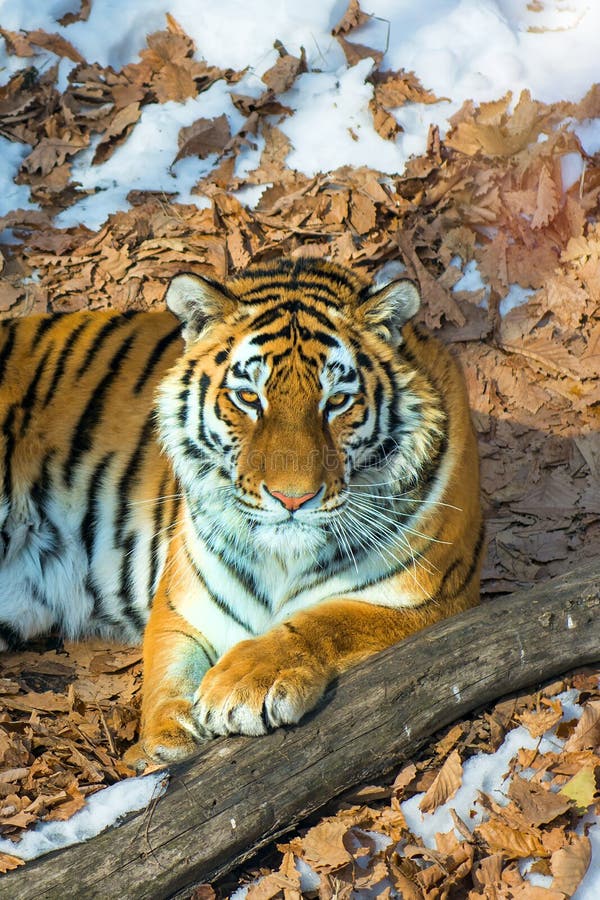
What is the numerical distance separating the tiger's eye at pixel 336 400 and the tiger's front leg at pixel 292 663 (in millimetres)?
643

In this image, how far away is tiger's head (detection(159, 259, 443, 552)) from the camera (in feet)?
10.3

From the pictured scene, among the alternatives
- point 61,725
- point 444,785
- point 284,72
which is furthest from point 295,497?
point 284,72

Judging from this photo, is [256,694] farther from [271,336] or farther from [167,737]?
[271,336]

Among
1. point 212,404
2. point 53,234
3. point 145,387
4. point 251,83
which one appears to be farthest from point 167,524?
point 251,83

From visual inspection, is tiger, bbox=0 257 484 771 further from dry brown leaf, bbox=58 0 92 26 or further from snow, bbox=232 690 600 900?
dry brown leaf, bbox=58 0 92 26

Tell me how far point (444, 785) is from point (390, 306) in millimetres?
1484

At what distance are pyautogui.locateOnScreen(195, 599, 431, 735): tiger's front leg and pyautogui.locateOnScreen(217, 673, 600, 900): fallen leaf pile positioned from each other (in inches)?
13.8

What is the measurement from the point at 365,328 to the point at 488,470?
5.84 ft

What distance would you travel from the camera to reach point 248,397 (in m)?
3.29

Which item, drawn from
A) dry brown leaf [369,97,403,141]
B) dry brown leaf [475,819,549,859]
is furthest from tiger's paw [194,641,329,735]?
dry brown leaf [369,97,403,141]

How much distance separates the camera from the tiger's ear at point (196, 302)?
11.1ft

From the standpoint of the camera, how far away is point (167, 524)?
420 centimetres

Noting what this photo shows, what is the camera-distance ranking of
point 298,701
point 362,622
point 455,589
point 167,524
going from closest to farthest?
point 298,701
point 362,622
point 455,589
point 167,524

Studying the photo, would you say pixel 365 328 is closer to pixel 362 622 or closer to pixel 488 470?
pixel 362 622
